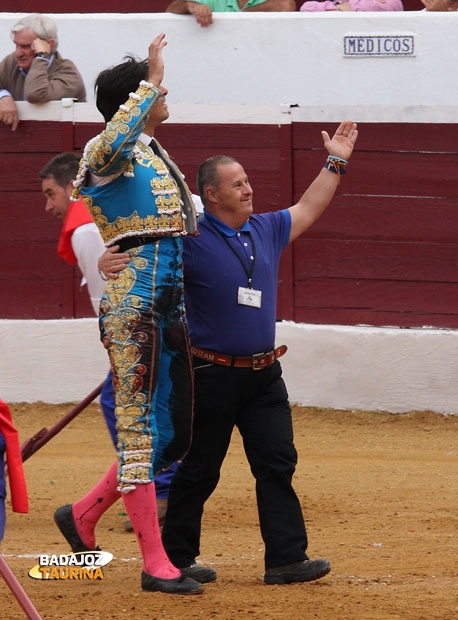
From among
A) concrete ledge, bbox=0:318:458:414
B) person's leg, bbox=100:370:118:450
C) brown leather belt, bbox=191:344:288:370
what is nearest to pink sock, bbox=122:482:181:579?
brown leather belt, bbox=191:344:288:370

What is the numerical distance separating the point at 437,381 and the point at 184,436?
153 inches

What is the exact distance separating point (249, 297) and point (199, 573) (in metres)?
0.94

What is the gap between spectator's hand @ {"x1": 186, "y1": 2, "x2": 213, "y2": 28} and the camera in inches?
363

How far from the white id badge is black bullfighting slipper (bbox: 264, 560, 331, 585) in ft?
2.87

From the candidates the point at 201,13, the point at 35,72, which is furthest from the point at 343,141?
the point at 201,13

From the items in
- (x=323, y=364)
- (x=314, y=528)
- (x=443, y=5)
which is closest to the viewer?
(x=314, y=528)

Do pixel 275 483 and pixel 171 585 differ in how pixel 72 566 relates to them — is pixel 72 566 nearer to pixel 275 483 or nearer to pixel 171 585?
pixel 171 585

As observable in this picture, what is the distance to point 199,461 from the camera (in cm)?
461

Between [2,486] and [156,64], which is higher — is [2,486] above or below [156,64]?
below

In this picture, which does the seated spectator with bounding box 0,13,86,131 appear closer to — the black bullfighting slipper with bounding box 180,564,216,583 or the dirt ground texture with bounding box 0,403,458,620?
the dirt ground texture with bounding box 0,403,458,620

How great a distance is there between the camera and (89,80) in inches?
385

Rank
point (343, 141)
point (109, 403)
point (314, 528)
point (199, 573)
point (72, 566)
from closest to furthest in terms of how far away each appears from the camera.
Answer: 1. point (199, 573)
2. point (343, 141)
3. point (72, 566)
4. point (109, 403)
5. point (314, 528)

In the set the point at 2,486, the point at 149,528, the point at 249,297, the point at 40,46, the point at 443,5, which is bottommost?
the point at 149,528

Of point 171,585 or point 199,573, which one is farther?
point 199,573
